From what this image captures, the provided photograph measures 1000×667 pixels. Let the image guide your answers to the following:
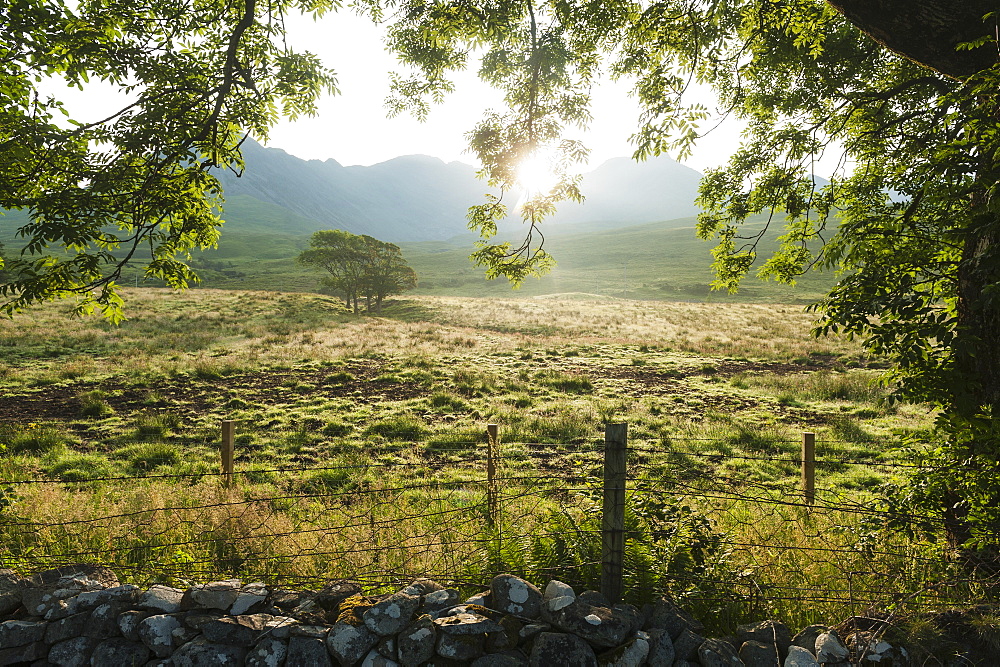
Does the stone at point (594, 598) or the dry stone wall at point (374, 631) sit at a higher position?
the stone at point (594, 598)

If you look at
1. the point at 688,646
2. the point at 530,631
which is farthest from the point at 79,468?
the point at 688,646

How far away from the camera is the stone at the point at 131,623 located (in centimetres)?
392

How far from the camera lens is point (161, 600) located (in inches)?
159

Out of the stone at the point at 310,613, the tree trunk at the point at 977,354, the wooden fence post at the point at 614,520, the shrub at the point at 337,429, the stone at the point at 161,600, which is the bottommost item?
the shrub at the point at 337,429

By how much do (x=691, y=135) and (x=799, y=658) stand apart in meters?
6.76

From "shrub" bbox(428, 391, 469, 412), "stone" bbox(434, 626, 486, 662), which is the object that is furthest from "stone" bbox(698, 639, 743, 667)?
"shrub" bbox(428, 391, 469, 412)

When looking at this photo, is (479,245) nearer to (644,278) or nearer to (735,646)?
(735,646)

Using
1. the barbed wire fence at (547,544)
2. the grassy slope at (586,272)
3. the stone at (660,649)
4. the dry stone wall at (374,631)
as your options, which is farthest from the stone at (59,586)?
the grassy slope at (586,272)

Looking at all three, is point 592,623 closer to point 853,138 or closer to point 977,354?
point 977,354

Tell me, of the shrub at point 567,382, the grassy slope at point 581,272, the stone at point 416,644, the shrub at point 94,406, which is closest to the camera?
the stone at point 416,644

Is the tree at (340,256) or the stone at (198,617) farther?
the tree at (340,256)

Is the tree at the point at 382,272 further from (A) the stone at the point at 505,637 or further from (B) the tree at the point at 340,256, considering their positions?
(A) the stone at the point at 505,637

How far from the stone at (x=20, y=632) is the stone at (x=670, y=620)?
491 cm

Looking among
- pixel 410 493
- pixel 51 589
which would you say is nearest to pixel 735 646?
pixel 51 589
